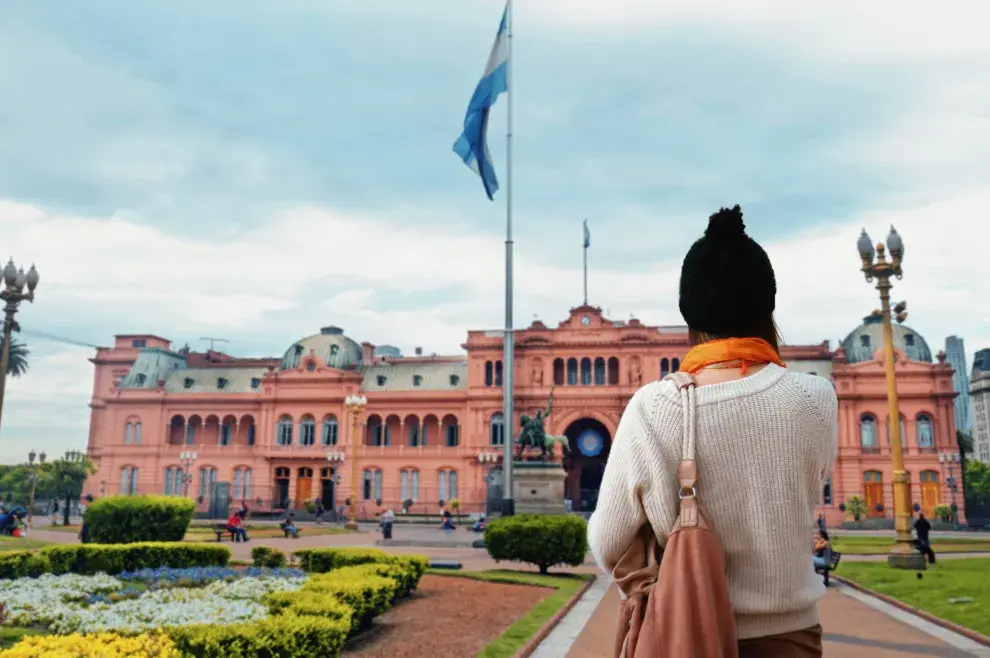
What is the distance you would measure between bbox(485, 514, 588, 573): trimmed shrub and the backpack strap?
16487 mm

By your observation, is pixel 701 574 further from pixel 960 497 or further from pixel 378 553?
pixel 960 497

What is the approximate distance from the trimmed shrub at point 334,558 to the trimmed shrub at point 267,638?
22.5 feet

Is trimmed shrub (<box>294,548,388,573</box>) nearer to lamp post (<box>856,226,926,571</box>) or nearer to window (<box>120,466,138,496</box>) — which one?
lamp post (<box>856,226,926,571</box>)

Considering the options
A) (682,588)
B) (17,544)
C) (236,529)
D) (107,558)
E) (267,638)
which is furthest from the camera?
(236,529)

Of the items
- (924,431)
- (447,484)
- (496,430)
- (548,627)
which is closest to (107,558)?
(548,627)

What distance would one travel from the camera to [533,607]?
1380 cm

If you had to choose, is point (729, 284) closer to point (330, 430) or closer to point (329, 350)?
point (330, 430)

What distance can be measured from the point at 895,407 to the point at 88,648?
20.2 meters

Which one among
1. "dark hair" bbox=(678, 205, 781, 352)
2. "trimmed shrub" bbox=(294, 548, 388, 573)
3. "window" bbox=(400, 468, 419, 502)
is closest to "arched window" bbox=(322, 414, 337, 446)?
"window" bbox=(400, 468, 419, 502)

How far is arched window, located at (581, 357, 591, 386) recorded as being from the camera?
5528 cm

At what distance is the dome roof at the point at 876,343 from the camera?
53750mm

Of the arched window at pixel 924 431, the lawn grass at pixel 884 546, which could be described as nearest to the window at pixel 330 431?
the lawn grass at pixel 884 546

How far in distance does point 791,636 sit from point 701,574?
56cm

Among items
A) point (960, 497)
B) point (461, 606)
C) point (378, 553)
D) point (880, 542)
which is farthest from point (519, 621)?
point (960, 497)
